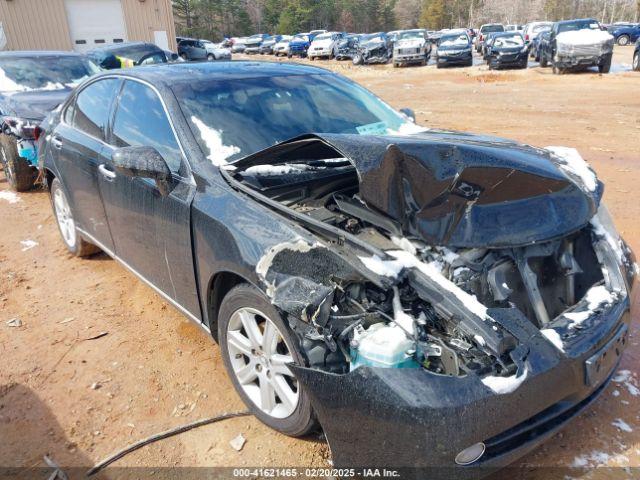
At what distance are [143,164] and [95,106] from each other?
1.49 meters

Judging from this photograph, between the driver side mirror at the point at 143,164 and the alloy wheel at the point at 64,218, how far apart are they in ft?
6.46

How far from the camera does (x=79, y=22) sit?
858 inches

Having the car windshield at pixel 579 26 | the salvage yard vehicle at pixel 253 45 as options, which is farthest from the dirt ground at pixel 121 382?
the salvage yard vehicle at pixel 253 45

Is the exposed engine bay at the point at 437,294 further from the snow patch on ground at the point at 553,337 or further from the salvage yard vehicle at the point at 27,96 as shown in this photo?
the salvage yard vehicle at the point at 27,96

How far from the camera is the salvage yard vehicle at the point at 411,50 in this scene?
23703 millimetres

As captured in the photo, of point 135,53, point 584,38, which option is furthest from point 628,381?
point 584,38

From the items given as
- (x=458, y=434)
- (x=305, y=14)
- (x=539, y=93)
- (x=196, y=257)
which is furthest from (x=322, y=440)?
(x=305, y=14)

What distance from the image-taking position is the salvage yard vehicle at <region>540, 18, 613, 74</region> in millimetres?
16250

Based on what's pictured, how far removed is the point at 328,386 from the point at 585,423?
1.49m

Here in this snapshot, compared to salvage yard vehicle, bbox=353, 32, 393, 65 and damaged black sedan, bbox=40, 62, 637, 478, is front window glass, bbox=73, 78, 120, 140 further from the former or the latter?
salvage yard vehicle, bbox=353, 32, 393, 65

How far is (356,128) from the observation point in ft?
11.1

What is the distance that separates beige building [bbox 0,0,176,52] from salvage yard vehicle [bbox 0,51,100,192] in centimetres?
1559

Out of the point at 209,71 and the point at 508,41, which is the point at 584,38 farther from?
the point at 209,71

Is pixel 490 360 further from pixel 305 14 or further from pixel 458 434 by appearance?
pixel 305 14
